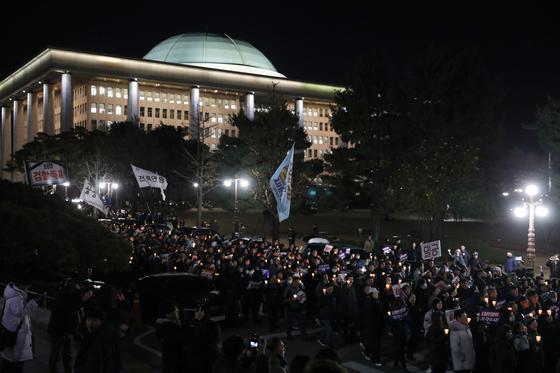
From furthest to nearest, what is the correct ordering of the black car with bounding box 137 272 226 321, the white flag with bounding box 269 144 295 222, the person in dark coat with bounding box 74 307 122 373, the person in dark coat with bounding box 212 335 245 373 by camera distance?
the white flag with bounding box 269 144 295 222
the black car with bounding box 137 272 226 321
the person in dark coat with bounding box 74 307 122 373
the person in dark coat with bounding box 212 335 245 373

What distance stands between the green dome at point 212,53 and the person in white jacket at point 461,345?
100911 millimetres

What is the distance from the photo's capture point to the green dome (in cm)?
11031

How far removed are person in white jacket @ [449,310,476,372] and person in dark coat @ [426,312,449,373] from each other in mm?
133

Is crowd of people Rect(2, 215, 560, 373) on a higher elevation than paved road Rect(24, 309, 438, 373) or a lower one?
higher

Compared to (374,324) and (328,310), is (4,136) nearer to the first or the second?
(328,310)

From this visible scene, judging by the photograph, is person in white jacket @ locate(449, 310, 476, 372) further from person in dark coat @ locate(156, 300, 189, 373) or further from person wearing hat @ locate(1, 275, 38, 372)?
person wearing hat @ locate(1, 275, 38, 372)

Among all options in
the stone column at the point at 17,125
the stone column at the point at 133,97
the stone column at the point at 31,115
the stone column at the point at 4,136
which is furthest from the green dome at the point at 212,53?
the stone column at the point at 4,136

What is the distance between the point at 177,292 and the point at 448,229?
39449 mm

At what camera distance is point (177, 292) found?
48.6 feet

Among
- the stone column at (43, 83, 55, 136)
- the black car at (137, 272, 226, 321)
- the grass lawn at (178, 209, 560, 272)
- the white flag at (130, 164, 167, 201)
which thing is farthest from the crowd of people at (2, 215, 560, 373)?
the stone column at (43, 83, 55, 136)

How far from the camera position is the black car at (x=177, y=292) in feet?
47.5

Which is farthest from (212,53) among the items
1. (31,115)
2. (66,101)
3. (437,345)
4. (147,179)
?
(437,345)

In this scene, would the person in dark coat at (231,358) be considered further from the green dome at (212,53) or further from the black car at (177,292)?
the green dome at (212,53)

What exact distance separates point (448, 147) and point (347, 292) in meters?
25.8
